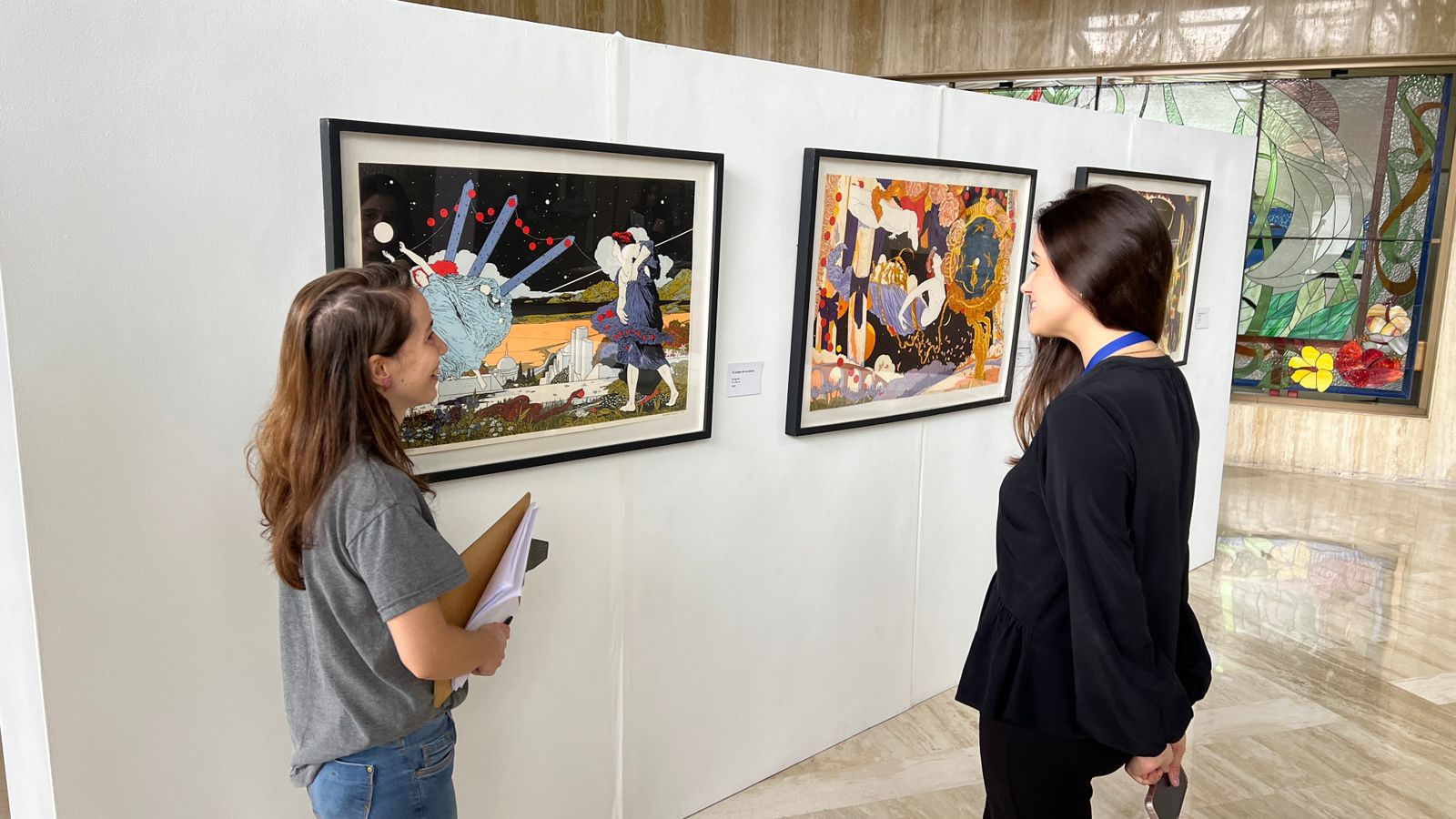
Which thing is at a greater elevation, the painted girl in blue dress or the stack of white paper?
the painted girl in blue dress

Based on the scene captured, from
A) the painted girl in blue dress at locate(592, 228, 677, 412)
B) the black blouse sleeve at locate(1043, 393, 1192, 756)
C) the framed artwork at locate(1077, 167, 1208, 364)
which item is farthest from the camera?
the framed artwork at locate(1077, 167, 1208, 364)

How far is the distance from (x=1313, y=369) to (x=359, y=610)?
26.8 ft

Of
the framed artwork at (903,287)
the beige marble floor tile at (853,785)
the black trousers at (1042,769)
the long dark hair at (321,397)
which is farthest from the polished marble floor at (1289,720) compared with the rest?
Result: the long dark hair at (321,397)

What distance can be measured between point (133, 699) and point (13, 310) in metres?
0.80

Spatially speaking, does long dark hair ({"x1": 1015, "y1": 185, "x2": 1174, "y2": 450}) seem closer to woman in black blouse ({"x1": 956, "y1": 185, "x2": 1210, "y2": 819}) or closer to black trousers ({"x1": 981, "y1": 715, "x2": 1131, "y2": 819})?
woman in black blouse ({"x1": 956, "y1": 185, "x2": 1210, "y2": 819})

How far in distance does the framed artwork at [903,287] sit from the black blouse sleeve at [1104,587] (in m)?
1.40

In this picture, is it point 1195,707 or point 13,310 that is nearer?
point 13,310

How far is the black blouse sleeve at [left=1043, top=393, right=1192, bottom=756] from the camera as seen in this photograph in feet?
5.66

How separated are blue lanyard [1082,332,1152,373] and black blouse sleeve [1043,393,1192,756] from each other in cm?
16

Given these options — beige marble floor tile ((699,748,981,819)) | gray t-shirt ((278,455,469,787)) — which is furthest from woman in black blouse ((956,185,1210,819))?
beige marble floor tile ((699,748,981,819))

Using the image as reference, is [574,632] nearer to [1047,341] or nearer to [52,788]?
[52,788]

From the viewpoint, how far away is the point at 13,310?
1.76 metres

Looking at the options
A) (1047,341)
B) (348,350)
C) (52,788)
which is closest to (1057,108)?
(1047,341)

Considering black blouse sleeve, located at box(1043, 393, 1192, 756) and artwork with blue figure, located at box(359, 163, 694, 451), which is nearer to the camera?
black blouse sleeve, located at box(1043, 393, 1192, 756)
